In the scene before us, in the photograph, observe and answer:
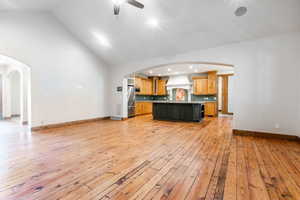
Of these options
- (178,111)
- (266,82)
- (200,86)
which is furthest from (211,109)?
(266,82)

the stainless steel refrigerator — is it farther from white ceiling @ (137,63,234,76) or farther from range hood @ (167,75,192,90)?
range hood @ (167,75,192,90)

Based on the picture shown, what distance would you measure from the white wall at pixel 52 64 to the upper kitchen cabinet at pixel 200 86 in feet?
20.0

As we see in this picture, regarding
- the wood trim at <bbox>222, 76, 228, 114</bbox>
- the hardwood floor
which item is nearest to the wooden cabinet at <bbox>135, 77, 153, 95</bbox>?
the wood trim at <bbox>222, 76, 228, 114</bbox>

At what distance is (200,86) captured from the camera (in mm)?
8906

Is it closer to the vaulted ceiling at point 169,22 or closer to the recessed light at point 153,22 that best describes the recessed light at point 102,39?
the vaulted ceiling at point 169,22

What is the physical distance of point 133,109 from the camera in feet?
26.2

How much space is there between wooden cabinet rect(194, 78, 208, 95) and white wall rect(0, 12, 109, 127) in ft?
20.0

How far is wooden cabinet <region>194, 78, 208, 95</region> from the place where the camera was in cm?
878

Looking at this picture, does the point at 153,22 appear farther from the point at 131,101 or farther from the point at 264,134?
the point at 264,134

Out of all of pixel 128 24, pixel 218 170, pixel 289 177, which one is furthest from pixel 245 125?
pixel 128 24

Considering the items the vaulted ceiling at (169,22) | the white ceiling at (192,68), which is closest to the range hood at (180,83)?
the white ceiling at (192,68)

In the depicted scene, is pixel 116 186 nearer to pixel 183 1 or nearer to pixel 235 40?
pixel 183 1

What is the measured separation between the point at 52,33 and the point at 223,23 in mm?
5834

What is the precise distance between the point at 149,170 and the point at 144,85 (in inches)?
309
